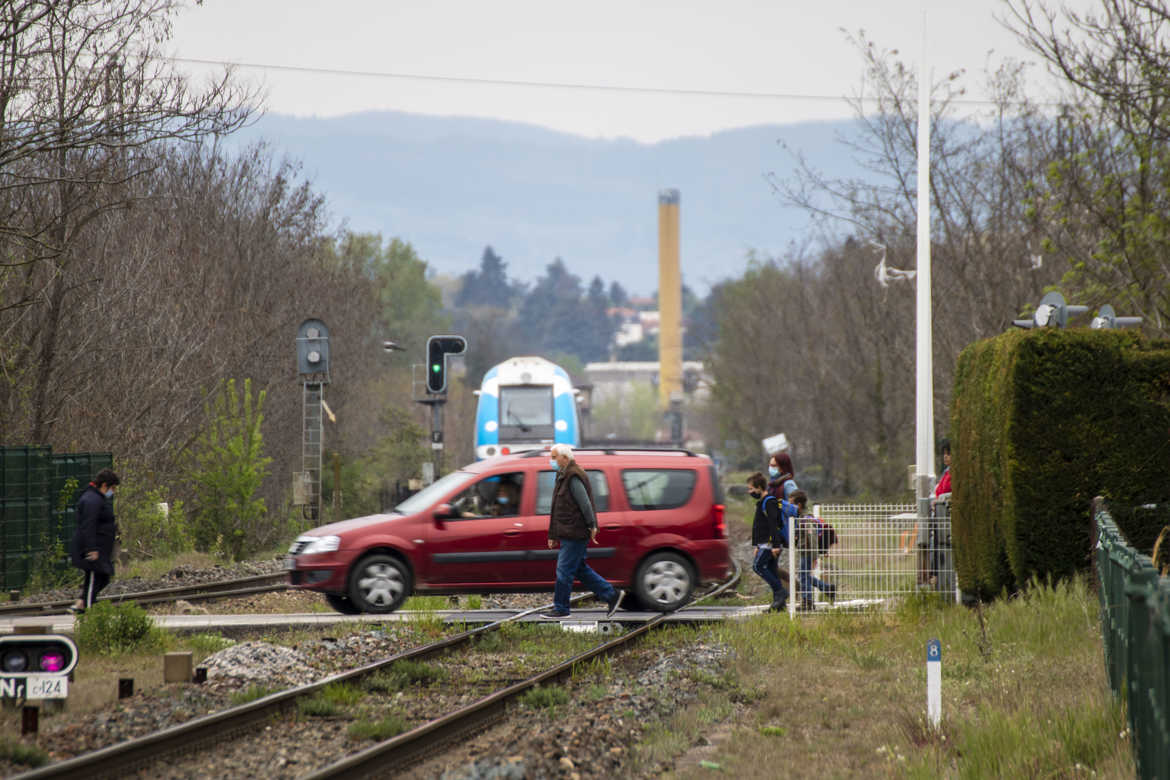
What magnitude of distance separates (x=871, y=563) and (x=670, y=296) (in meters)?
143

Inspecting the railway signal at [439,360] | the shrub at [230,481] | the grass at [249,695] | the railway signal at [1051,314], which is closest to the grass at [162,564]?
the shrub at [230,481]

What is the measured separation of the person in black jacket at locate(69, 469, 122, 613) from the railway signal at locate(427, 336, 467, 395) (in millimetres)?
13963

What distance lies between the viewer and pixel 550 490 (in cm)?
1645

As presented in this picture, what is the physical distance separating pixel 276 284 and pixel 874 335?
1902 centimetres

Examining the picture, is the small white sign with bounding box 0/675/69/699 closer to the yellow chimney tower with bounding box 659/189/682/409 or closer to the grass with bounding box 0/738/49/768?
the grass with bounding box 0/738/49/768

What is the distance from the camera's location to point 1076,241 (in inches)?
1021

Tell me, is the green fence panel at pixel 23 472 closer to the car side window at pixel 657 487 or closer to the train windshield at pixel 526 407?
the car side window at pixel 657 487

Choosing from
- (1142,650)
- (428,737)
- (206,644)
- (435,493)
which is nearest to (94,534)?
(206,644)

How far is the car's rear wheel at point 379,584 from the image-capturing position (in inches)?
620

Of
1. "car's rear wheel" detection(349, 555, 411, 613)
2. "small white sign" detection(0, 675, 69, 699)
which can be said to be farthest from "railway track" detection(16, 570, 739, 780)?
"car's rear wheel" detection(349, 555, 411, 613)

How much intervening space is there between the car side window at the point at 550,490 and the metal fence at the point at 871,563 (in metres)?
2.18

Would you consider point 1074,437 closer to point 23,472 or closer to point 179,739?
point 179,739

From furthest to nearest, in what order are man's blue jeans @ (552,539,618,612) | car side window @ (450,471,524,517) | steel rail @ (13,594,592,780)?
1. car side window @ (450,471,524,517)
2. man's blue jeans @ (552,539,618,612)
3. steel rail @ (13,594,592,780)

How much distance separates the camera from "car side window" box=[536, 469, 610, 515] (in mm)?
16375
